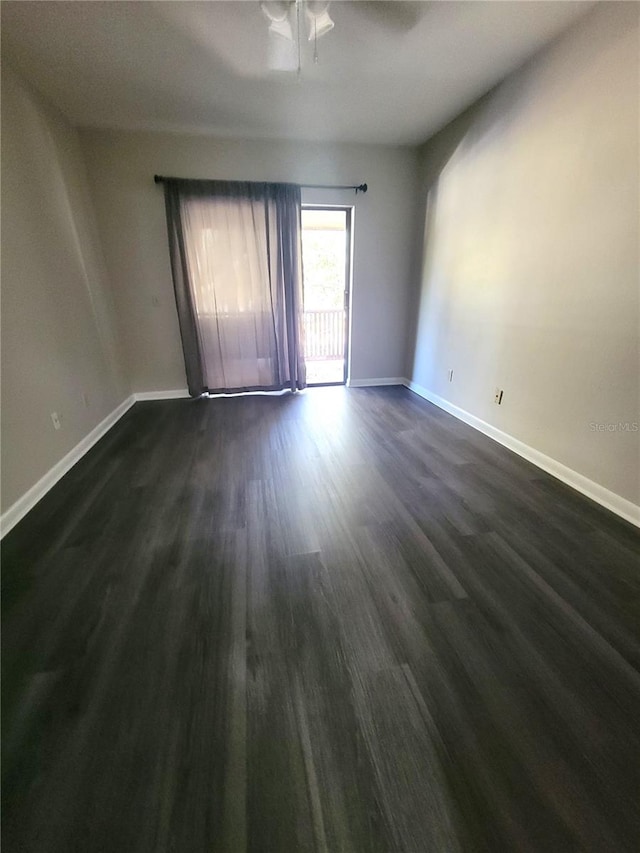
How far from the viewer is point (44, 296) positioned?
2348 mm

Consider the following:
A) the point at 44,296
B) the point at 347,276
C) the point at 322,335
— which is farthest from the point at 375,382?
the point at 44,296

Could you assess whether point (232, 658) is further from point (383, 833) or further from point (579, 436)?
point (579, 436)

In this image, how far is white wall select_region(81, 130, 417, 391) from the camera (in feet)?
10.7

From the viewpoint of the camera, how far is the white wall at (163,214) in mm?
3254

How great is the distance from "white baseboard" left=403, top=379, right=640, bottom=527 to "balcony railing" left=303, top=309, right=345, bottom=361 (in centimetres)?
276

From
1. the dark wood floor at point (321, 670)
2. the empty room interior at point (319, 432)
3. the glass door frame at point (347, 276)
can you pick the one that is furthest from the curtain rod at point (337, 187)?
the dark wood floor at point (321, 670)

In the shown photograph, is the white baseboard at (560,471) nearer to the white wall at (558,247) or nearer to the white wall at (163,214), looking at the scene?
the white wall at (558,247)

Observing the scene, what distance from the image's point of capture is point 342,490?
2.18 metres

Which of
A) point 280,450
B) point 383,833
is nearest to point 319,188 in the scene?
point 280,450

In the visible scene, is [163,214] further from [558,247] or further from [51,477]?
[558,247]

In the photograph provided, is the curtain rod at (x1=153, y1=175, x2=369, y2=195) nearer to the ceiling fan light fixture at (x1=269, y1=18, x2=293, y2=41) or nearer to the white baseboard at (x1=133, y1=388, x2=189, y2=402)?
the ceiling fan light fixture at (x1=269, y1=18, x2=293, y2=41)

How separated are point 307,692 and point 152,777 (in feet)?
1.48

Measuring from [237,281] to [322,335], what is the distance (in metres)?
2.24

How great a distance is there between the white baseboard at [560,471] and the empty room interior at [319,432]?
0.02 metres
